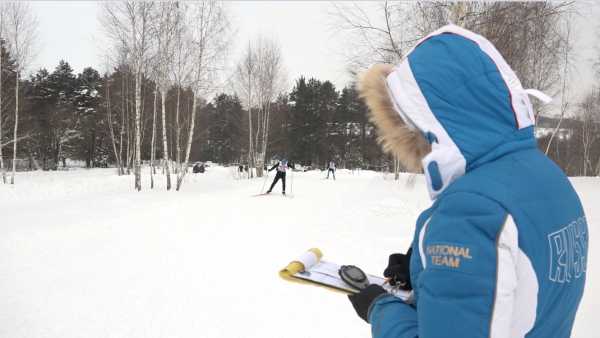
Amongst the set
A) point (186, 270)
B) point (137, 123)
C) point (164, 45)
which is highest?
point (164, 45)

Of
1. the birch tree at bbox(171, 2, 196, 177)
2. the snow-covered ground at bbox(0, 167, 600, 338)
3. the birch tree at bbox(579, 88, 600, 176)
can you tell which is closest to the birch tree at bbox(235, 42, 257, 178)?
the birch tree at bbox(171, 2, 196, 177)

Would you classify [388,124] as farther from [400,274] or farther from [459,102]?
[400,274]

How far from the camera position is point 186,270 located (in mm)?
4504

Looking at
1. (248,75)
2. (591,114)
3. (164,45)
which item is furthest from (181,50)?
(591,114)

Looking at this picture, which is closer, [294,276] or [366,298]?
[366,298]

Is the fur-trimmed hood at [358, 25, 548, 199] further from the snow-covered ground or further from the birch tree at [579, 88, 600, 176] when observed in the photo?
the birch tree at [579, 88, 600, 176]

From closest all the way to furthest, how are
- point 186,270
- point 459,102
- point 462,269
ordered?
1. point 462,269
2. point 459,102
3. point 186,270

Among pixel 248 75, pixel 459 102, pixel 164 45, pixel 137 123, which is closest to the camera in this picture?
pixel 459 102

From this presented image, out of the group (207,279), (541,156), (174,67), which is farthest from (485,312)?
(174,67)

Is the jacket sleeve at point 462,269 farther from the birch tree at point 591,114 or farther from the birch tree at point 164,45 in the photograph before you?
the birch tree at point 591,114

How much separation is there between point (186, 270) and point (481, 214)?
14.3 feet

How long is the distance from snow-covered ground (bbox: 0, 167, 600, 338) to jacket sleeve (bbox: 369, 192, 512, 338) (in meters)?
2.52

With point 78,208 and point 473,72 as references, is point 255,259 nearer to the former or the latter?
point 473,72

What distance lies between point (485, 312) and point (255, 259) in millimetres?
4465
